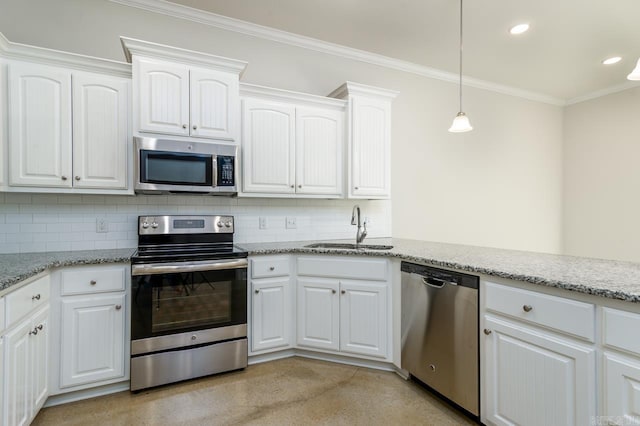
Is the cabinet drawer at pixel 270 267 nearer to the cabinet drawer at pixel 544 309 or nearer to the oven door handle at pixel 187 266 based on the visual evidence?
the oven door handle at pixel 187 266

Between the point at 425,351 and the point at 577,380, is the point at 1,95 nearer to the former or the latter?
the point at 425,351

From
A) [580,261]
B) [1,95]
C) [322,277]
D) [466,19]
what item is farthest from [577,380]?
[1,95]

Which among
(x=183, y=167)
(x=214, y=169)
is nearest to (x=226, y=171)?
(x=214, y=169)

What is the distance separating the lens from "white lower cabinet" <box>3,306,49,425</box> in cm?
154

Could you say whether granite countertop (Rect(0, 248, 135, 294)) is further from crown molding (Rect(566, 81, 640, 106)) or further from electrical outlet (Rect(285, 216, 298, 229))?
crown molding (Rect(566, 81, 640, 106))

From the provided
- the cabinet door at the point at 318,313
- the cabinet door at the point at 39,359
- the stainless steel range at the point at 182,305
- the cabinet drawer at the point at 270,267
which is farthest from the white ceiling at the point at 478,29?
the cabinet door at the point at 39,359

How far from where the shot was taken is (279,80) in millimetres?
3270

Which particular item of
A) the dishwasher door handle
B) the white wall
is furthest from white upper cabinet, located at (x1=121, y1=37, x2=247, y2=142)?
the white wall

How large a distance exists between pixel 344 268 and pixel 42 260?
1.98m

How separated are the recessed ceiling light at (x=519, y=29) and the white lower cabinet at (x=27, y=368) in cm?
425

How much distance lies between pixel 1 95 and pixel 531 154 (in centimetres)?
579

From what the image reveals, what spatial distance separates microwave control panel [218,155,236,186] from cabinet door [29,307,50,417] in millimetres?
1338

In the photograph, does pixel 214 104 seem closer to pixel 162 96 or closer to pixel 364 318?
pixel 162 96

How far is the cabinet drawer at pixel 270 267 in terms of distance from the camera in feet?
8.45
